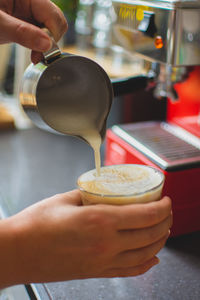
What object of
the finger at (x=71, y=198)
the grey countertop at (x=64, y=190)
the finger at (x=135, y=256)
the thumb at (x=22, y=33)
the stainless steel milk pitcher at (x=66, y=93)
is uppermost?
the thumb at (x=22, y=33)

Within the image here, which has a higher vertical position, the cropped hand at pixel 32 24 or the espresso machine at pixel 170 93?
the cropped hand at pixel 32 24

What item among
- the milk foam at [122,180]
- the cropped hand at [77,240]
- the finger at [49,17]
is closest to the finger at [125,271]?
the cropped hand at [77,240]

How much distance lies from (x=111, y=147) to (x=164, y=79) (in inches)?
10.0

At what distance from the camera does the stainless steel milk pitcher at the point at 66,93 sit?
84 centimetres

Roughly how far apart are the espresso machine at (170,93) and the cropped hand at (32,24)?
256 millimetres

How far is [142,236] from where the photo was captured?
2.07 feet

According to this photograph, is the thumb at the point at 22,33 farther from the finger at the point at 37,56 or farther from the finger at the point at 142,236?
the finger at the point at 142,236

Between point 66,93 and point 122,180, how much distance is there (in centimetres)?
27

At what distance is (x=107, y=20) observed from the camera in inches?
79.0

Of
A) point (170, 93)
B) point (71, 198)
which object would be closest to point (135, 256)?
point (71, 198)

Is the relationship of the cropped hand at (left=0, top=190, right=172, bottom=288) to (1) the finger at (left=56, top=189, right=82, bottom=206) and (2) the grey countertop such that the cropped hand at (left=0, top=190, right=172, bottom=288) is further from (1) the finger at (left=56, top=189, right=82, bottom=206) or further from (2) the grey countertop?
(2) the grey countertop

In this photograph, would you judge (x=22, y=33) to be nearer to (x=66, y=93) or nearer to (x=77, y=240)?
(x=66, y=93)

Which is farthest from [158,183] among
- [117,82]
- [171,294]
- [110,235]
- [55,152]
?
[55,152]

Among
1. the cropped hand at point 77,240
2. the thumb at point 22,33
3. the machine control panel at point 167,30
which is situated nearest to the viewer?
the cropped hand at point 77,240
